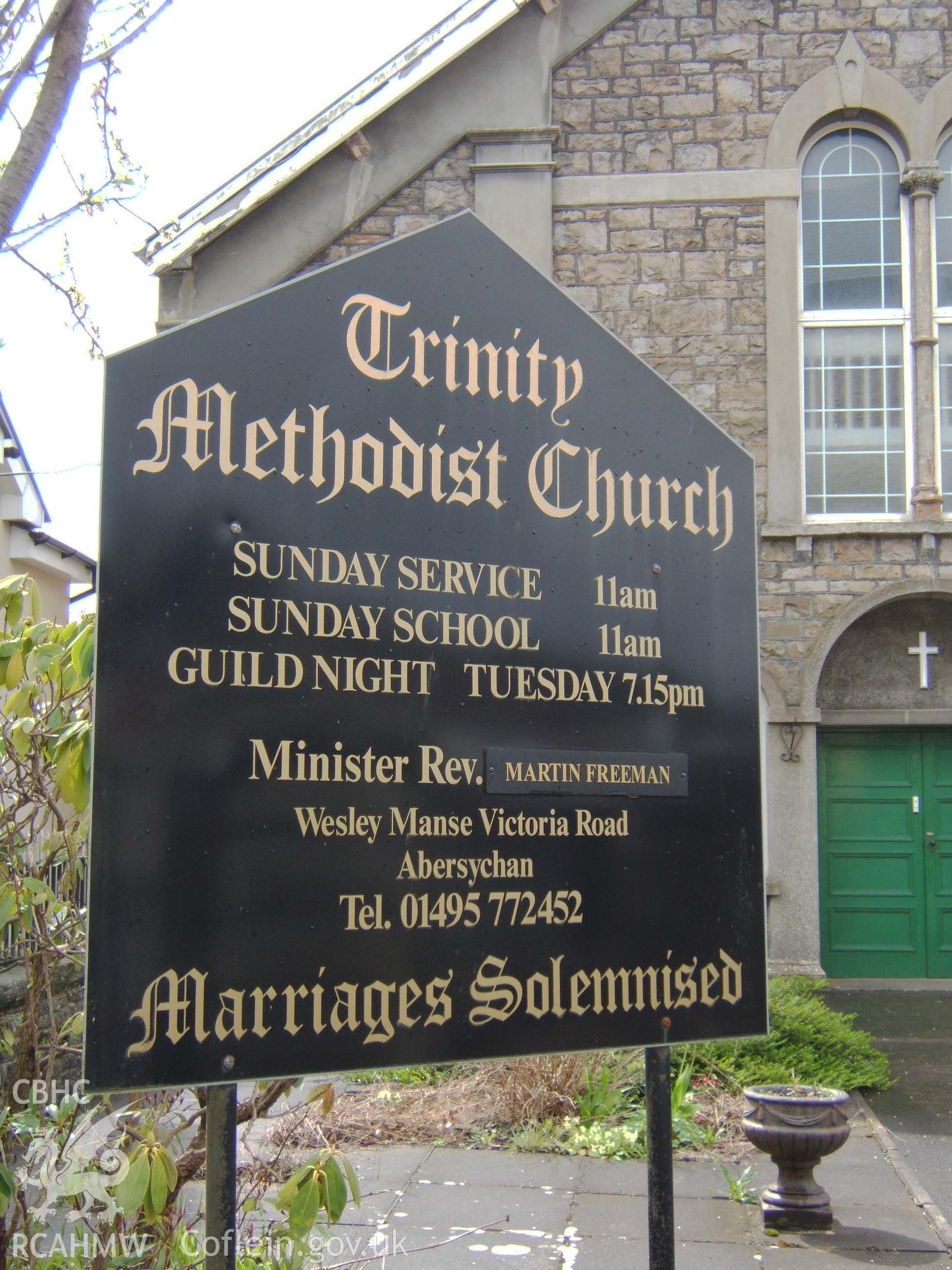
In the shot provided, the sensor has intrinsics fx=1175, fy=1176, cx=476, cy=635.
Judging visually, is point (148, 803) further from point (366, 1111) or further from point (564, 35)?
point (564, 35)

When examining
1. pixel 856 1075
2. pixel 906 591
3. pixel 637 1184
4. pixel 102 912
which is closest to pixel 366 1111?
pixel 637 1184

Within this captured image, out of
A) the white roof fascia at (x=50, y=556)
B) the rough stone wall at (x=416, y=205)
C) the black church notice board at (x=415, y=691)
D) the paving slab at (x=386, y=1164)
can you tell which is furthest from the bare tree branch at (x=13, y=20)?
the white roof fascia at (x=50, y=556)

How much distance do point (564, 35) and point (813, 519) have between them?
5.06m

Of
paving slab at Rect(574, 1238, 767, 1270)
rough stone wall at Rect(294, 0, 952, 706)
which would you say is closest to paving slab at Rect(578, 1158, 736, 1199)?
paving slab at Rect(574, 1238, 767, 1270)

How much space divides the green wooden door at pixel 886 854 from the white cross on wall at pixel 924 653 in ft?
1.81

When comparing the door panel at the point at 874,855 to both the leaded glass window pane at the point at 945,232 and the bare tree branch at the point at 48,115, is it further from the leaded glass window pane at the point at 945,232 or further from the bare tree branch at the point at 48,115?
the bare tree branch at the point at 48,115

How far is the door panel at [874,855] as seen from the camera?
11172 millimetres

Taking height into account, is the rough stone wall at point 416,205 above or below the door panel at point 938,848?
above

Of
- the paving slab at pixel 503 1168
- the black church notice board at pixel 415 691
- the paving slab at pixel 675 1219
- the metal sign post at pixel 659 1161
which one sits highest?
the black church notice board at pixel 415 691

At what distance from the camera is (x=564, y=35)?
1095cm

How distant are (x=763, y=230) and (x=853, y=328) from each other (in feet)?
4.16

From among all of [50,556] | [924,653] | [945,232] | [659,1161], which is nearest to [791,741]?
[924,653]

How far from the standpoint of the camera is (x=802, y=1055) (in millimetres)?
6875

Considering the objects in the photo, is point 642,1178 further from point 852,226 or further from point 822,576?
point 852,226
